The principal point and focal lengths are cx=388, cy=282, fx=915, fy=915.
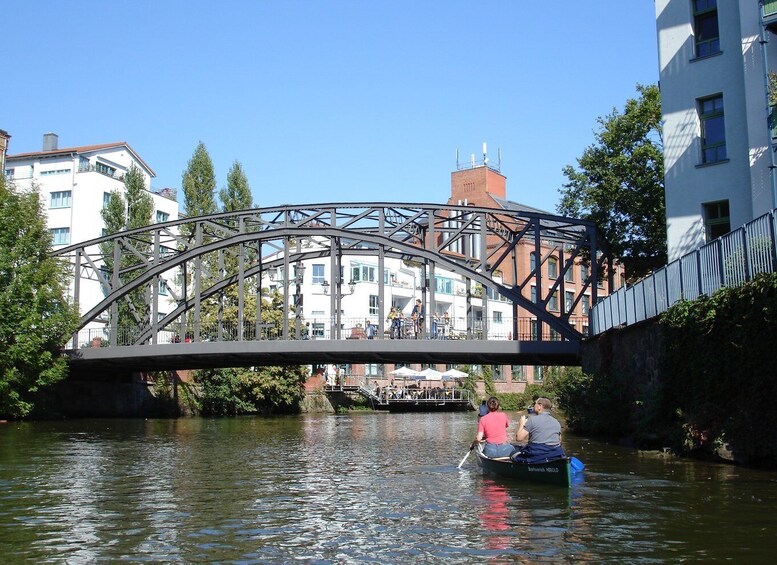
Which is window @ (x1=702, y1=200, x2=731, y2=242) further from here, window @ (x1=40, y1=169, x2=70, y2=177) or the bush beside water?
window @ (x1=40, y1=169, x2=70, y2=177)

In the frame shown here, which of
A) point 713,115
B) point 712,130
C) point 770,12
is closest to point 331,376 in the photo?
point 712,130

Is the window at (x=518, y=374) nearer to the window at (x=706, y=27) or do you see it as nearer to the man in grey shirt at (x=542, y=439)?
the window at (x=706, y=27)

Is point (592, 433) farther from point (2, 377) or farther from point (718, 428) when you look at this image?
point (2, 377)

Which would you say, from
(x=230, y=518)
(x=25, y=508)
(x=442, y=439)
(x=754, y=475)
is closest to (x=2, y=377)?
(x=442, y=439)

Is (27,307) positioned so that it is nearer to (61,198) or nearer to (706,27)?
(61,198)

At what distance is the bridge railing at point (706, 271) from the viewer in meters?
18.9

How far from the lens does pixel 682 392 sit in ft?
73.4

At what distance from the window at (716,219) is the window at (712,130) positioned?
153 cm

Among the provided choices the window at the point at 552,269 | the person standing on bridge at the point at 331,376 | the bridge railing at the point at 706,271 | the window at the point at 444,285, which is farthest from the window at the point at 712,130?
the window at the point at 552,269

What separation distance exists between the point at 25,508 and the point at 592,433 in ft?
69.1

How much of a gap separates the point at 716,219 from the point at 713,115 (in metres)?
3.55

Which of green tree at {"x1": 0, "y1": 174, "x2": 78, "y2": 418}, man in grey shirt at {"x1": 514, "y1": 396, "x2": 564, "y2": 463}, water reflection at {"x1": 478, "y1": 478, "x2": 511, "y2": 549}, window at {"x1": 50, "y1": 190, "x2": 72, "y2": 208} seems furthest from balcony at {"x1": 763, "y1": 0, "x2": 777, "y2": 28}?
window at {"x1": 50, "y1": 190, "x2": 72, "y2": 208}

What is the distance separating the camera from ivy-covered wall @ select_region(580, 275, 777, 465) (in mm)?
18172

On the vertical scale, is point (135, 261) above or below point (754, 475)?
above
